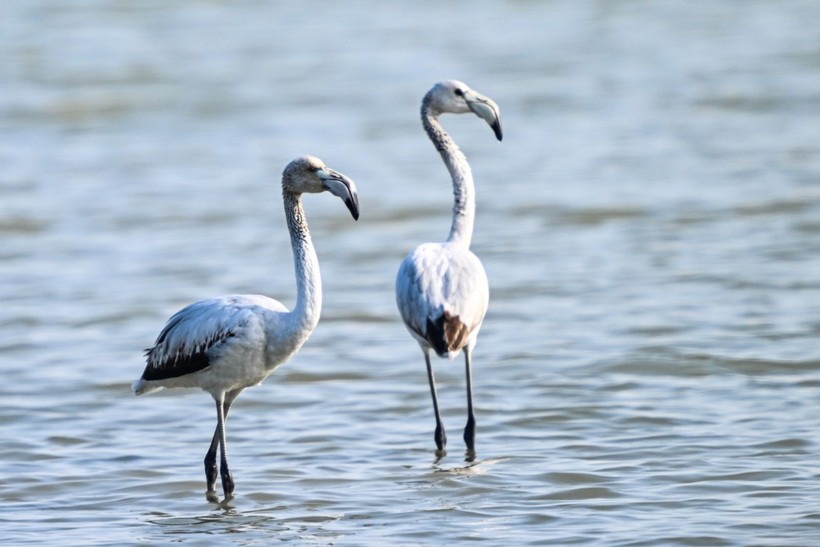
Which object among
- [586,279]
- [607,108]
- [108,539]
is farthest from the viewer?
[607,108]

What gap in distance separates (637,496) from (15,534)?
3035mm

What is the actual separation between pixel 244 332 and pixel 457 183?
219cm

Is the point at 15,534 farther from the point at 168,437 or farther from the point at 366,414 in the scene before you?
the point at 366,414

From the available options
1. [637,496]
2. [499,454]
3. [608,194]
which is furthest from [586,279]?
[637,496]

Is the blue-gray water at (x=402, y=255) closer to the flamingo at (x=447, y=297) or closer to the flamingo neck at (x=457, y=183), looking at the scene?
the flamingo at (x=447, y=297)

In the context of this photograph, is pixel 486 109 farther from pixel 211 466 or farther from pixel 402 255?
pixel 402 255

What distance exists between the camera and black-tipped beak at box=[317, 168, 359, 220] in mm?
7348

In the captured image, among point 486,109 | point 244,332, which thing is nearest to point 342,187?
point 244,332

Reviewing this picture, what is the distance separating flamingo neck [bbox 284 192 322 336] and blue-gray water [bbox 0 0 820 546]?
0.95 metres

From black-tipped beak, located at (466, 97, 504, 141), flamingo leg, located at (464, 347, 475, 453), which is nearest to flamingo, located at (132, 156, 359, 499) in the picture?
flamingo leg, located at (464, 347, 475, 453)

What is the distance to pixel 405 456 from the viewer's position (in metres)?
8.34

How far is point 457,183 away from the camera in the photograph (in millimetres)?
9109

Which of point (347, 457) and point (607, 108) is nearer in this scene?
point (347, 457)

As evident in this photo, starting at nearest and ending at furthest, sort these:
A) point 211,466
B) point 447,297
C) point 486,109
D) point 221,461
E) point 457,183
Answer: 1. point 221,461
2. point 211,466
3. point 447,297
4. point 457,183
5. point 486,109
